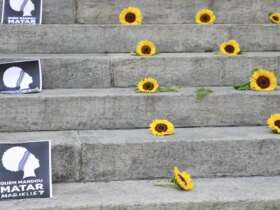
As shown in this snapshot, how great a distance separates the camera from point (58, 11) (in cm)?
531

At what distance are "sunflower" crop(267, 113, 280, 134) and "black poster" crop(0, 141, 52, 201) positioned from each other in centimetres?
157

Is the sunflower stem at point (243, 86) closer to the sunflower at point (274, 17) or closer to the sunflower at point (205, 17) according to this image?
the sunflower at point (205, 17)

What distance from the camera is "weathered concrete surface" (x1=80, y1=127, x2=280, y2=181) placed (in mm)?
3881

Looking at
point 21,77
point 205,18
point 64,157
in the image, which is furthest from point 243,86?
point 21,77

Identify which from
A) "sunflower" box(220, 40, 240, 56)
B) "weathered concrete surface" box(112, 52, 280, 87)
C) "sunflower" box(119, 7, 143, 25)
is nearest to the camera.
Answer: "weathered concrete surface" box(112, 52, 280, 87)

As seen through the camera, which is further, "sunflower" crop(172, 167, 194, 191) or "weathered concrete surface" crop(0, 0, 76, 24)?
"weathered concrete surface" crop(0, 0, 76, 24)

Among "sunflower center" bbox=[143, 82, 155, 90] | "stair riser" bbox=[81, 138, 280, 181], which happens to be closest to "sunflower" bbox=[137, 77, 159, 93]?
"sunflower center" bbox=[143, 82, 155, 90]

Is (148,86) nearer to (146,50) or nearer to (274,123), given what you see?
(146,50)

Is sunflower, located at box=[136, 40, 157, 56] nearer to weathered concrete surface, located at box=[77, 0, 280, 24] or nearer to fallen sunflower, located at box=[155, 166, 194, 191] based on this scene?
weathered concrete surface, located at box=[77, 0, 280, 24]

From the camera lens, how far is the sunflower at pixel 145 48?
4.76m

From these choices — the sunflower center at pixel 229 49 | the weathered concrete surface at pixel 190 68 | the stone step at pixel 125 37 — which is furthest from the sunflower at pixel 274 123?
the stone step at pixel 125 37

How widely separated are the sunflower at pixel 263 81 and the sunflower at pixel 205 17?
3.07 feet

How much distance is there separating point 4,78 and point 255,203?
2012 millimetres

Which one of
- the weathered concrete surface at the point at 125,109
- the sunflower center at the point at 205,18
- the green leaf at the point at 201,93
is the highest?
the sunflower center at the point at 205,18
